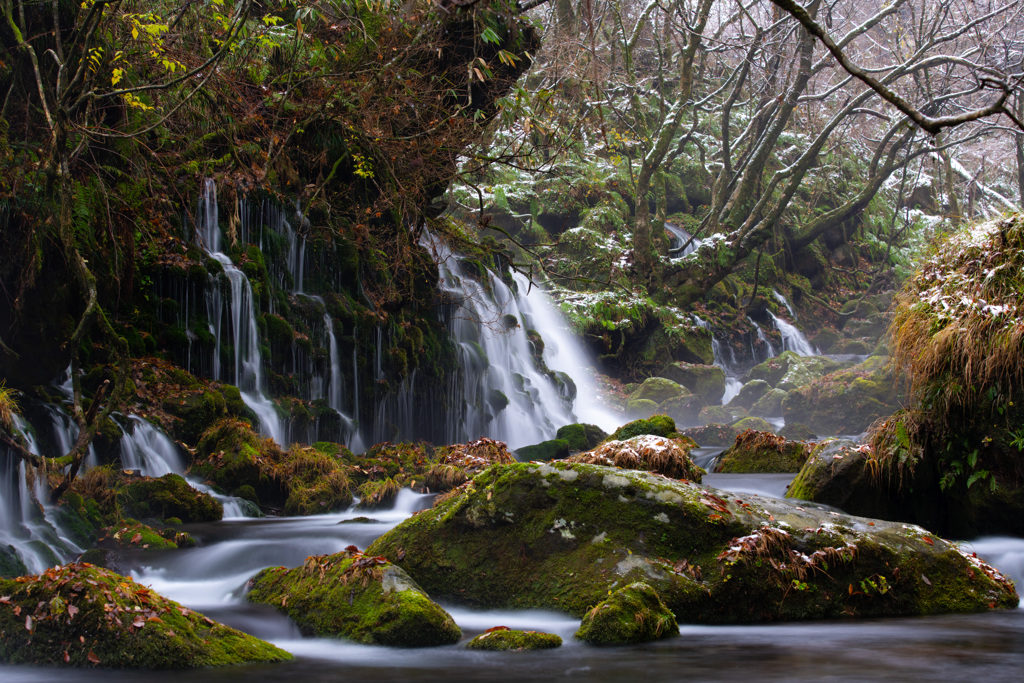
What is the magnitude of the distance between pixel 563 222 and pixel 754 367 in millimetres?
7438

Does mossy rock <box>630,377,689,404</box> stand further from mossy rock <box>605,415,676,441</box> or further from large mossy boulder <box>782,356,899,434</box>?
mossy rock <box>605,415,676,441</box>

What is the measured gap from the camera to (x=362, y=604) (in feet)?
13.9

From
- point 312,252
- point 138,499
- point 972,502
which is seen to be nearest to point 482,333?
point 312,252

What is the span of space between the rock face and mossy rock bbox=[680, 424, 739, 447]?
9.86 m

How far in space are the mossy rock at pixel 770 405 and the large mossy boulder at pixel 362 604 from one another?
53.0 ft

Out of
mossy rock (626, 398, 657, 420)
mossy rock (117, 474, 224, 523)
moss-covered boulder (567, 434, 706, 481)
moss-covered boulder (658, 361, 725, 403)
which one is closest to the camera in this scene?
mossy rock (117, 474, 224, 523)

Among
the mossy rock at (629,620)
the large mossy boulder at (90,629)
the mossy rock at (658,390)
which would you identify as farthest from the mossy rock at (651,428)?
the mossy rock at (658,390)

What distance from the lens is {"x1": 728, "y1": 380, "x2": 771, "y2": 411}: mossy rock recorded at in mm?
19500

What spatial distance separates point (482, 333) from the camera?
569 inches

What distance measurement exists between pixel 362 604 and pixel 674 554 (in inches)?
76.8

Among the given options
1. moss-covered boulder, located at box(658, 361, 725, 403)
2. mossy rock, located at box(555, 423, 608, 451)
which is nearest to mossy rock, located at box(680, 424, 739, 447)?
mossy rock, located at box(555, 423, 608, 451)

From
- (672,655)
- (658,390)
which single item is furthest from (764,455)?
(658,390)

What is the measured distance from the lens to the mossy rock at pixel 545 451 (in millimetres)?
11008

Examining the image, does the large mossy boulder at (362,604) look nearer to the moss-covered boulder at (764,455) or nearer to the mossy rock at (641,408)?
the moss-covered boulder at (764,455)
